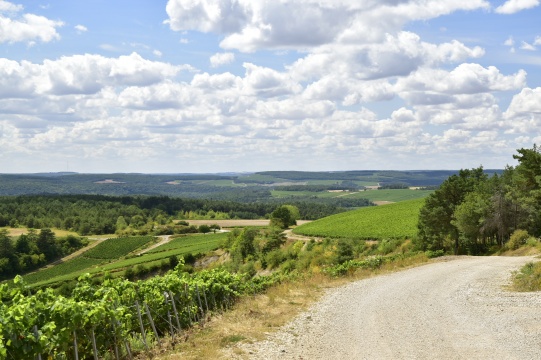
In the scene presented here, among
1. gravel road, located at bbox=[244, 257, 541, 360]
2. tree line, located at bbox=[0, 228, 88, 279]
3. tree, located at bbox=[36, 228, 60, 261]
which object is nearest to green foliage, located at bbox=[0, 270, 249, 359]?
gravel road, located at bbox=[244, 257, 541, 360]

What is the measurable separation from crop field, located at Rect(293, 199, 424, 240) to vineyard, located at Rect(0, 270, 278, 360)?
56255 mm

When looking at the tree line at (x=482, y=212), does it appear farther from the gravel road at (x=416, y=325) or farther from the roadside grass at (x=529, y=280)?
the gravel road at (x=416, y=325)

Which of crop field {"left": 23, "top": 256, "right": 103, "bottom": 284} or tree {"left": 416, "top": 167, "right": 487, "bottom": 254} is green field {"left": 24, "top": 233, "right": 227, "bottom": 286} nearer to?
crop field {"left": 23, "top": 256, "right": 103, "bottom": 284}

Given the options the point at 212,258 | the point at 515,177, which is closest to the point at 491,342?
the point at 515,177

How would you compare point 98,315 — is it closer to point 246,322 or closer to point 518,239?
point 246,322

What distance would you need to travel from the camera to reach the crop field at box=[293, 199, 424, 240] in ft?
257

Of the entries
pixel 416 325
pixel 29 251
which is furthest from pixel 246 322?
pixel 29 251

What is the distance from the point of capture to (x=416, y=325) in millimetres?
18953

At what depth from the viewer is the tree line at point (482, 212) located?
55688 mm

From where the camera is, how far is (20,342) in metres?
11.4

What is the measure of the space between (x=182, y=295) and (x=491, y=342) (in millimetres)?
11467

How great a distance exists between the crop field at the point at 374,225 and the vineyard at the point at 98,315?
5625 cm

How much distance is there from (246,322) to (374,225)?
71.0 metres

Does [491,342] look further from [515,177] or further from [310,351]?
[515,177]
